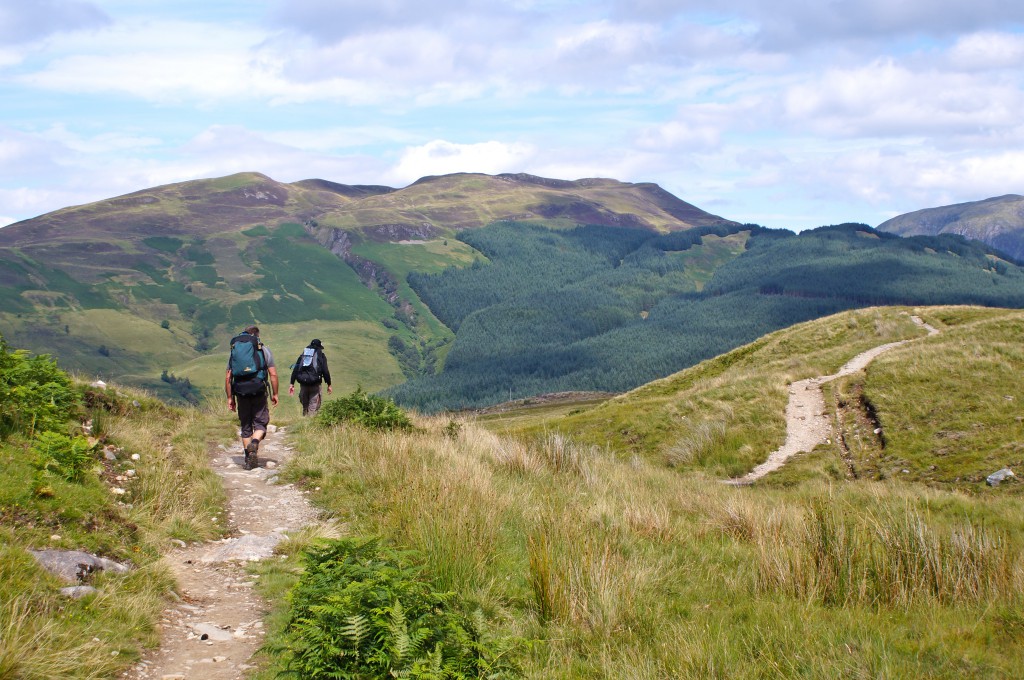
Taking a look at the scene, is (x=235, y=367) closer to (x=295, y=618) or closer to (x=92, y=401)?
(x=92, y=401)

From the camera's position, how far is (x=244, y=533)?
9336mm

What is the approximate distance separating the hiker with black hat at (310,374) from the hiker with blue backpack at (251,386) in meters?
5.02

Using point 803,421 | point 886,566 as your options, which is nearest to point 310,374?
point 886,566

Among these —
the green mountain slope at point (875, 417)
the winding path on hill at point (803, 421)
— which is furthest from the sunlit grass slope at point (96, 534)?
the winding path on hill at point (803, 421)

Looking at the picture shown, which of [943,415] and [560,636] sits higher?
[560,636]

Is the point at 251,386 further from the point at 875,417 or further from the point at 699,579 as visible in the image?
the point at 875,417

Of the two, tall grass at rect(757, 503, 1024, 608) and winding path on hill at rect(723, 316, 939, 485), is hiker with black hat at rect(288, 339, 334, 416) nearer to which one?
winding path on hill at rect(723, 316, 939, 485)

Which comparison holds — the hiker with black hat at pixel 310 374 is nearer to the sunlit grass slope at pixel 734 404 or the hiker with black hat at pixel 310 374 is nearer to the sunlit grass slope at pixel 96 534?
the sunlit grass slope at pixel 96 534

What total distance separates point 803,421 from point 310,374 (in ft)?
56.5

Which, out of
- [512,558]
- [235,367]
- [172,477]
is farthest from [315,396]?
[512,558]

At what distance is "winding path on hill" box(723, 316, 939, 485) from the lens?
2308cm

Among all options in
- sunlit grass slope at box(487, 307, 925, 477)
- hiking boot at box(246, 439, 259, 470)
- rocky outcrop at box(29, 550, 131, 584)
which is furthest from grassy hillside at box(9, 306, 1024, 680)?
sunlit grass slope at box(487, 307, 925, 477)

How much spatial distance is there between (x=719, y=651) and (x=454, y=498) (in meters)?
3.86

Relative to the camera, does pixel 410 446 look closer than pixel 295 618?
No
